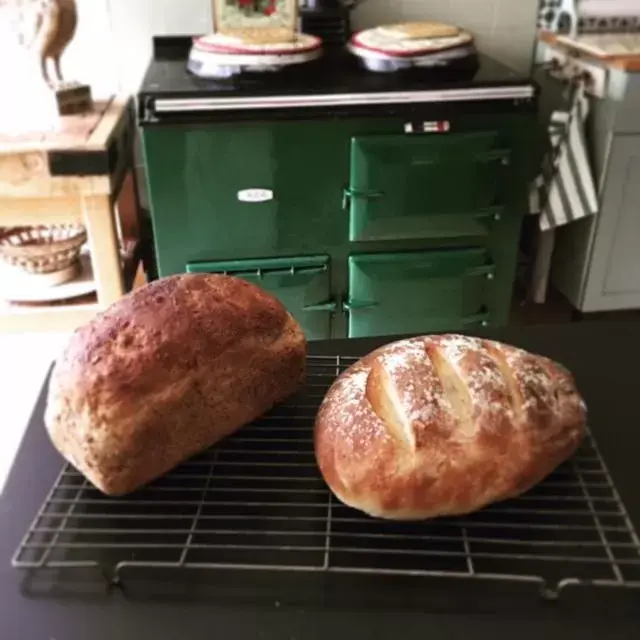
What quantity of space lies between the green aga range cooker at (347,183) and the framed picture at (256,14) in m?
0.17

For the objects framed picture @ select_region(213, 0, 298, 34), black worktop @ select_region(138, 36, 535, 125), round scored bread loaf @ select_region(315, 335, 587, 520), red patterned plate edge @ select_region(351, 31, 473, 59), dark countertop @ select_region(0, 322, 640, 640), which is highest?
framed picture @ select_region(213, 0, 298, 34)

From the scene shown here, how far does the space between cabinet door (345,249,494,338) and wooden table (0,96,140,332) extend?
0.63m

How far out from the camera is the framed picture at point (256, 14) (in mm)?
1988

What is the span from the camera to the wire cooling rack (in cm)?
68

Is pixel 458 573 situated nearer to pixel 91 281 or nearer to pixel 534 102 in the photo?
pixel 534 102

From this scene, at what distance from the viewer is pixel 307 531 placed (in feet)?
2.35

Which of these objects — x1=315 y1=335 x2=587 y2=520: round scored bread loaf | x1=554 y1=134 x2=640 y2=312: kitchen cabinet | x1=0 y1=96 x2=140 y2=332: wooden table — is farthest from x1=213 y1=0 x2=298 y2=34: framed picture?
x1=315 y1=335 x2=587 y2=520: round scored bread loaf

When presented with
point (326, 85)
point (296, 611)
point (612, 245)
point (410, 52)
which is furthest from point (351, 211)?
point (296, 611)

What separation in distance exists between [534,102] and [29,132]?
126 centimetres

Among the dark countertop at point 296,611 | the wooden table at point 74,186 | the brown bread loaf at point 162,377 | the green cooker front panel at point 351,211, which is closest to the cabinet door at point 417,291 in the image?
the green cooker front panel at point 351,211

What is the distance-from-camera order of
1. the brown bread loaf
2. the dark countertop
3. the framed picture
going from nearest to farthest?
the dark countertop
the brown bread loaf
the framed picture

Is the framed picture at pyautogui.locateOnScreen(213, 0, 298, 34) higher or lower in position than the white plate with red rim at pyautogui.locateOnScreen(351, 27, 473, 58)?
higher

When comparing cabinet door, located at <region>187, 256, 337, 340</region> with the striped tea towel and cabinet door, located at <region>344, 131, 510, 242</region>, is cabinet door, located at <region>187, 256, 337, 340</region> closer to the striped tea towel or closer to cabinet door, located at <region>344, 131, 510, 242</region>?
cabinet door, located at <region>344, 131, 510, 242</region>

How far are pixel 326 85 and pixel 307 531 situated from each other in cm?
128
